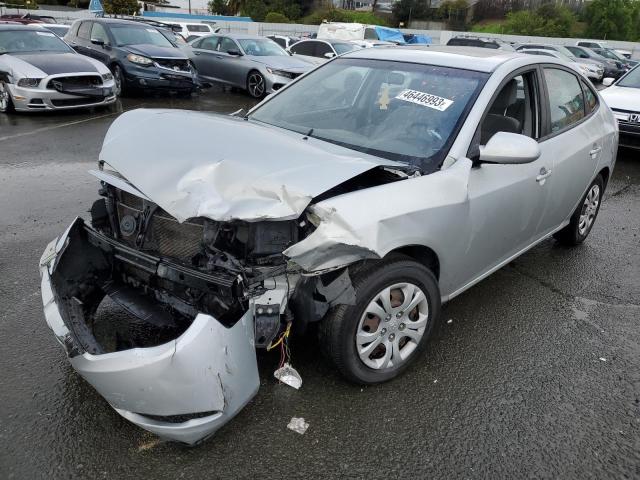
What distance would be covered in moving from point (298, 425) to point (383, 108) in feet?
6.54

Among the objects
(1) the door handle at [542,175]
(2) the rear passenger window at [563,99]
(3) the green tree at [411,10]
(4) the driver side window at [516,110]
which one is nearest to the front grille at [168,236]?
(4) the driver side window at [516,110]

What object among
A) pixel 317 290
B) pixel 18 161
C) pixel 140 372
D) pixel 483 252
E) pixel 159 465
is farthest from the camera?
pixel 18 161

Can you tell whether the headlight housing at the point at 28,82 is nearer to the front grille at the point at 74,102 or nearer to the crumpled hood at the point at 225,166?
the front grille at the point at 74,102

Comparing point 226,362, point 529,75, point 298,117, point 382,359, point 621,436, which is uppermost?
point 529,75

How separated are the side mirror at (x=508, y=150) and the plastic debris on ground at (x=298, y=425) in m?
1.72

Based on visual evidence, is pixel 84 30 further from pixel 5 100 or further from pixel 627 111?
pixel 627 111

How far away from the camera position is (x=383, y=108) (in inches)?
133

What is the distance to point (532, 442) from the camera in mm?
2562

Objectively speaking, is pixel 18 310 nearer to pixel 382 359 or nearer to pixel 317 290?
pixel 317 290

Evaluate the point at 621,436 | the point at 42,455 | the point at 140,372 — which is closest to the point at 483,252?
the point at 621,436

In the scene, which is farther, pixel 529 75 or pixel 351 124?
pixel 529 75

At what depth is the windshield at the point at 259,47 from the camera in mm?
13391

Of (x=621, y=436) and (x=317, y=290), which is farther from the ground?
(x=317, y=290)

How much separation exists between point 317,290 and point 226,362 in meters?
0.58
